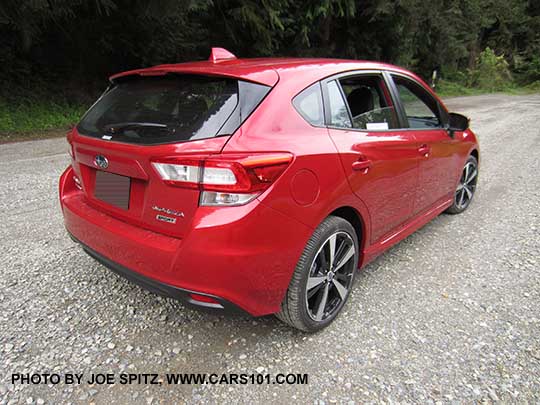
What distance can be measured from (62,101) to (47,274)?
10557mm

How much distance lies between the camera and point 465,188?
4430 mm

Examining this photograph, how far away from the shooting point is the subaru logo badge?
2153 mm

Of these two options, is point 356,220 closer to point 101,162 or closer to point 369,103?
point 369,103

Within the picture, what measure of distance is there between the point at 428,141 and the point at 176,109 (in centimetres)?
217

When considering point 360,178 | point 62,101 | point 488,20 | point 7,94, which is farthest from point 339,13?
point 488,20

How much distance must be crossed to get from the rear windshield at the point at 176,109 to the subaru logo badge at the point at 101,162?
0.41ft

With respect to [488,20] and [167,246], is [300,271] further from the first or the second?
[488,20]

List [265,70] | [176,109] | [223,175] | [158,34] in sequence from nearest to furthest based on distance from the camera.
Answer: [223,175] → [176,109] → [265,70] → [158,34]

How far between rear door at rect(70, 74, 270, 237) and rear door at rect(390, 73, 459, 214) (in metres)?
1.63

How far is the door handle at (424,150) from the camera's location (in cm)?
309

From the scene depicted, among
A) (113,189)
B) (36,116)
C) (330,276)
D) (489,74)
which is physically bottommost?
(36,116)

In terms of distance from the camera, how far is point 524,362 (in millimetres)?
2203

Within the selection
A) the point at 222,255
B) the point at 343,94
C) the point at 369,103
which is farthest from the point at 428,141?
the point at 222,255

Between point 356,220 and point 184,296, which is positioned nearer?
point 184,296
